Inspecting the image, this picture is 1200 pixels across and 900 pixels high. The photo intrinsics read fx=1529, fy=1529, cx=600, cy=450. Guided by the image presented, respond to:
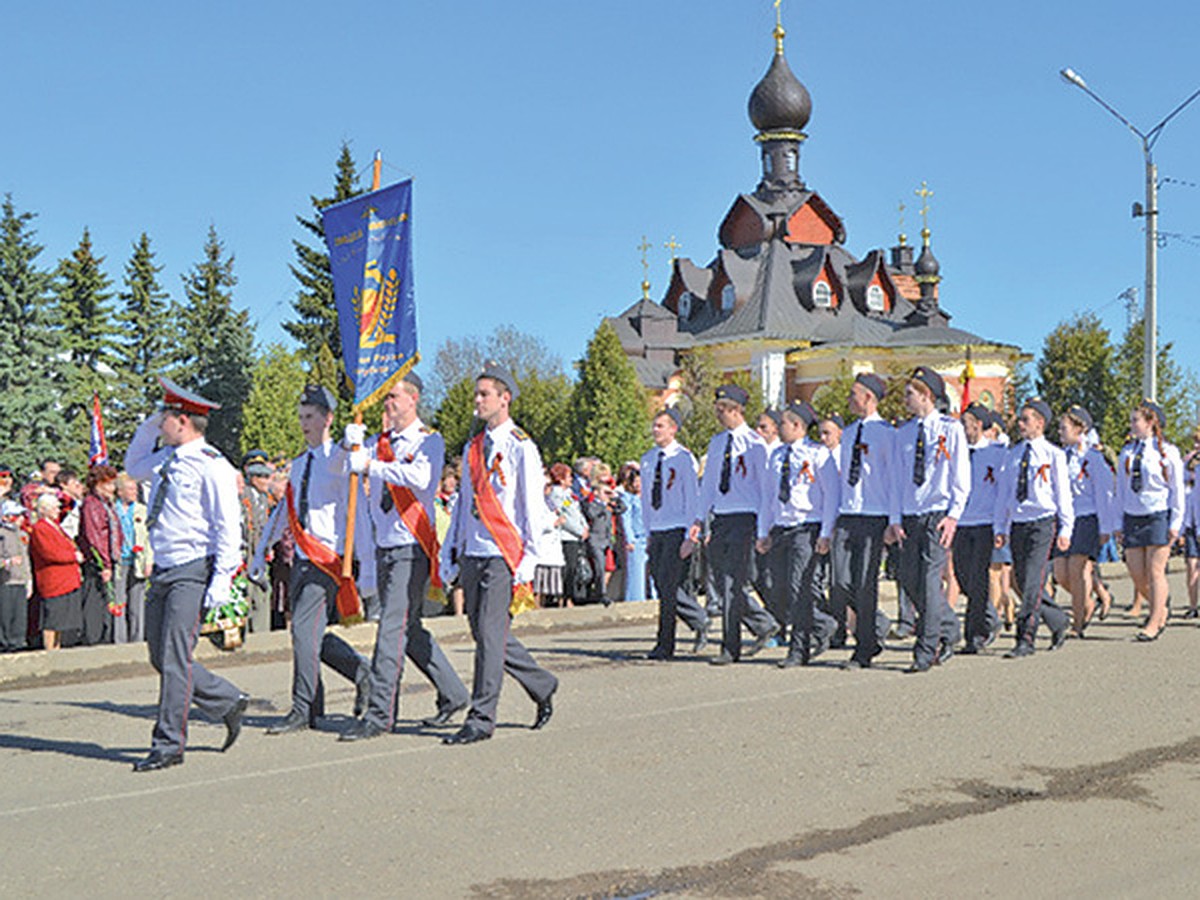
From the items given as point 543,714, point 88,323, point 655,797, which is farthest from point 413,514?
point 88,323

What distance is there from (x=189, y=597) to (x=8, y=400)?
3931cm

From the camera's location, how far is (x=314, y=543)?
9.20m

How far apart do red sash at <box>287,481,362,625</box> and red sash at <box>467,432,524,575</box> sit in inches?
39.8

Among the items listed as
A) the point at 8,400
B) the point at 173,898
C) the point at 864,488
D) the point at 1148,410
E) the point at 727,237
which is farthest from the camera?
the point at 727,237

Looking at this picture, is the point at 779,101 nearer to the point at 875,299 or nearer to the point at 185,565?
the point at 875,299

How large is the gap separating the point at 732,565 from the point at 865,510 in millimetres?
1172

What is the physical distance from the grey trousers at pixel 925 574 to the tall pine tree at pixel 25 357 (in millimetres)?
36886

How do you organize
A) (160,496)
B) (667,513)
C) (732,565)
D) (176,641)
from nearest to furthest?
(176,641) < (160,496) < (732,565) < (667,513)

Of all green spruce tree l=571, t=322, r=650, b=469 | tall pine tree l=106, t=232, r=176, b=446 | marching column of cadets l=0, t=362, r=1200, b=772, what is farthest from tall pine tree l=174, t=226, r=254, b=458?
marching column of cadets l=0, t=362, r=1200, b=772

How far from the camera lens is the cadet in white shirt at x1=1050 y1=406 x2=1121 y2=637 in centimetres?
1409

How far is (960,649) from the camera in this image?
43.1 feet

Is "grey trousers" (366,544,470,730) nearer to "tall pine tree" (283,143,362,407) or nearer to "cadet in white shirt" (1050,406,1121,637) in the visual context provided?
"cadet in white shirt" (1050,406,1121,637)

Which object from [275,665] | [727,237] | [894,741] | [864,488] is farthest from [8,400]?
[727,237]

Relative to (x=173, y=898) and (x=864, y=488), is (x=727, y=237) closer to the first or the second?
(x=864, y=488)
